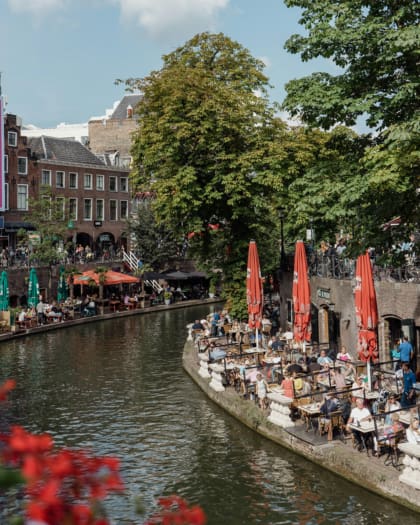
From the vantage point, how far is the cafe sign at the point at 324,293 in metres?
25.8

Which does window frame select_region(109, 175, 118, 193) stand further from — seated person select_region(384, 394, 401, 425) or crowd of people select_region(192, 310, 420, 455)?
seated person select_region(384, 394, 401, 425)

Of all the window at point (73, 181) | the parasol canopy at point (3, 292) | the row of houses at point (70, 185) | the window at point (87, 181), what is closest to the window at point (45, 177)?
the row of houses at point (70, 185)

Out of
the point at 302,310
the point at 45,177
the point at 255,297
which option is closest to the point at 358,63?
the point at 302,310

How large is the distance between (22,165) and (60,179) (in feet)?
16.9

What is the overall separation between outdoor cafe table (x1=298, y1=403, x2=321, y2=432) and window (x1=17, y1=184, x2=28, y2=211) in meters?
43.3

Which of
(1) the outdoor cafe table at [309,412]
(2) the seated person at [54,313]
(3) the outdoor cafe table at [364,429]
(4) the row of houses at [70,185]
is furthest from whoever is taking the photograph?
(4) the row of houses at [70,185]

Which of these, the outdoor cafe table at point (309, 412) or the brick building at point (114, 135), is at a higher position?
the brick building at point (114, 135)

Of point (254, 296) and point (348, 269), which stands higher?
point (348, 269)

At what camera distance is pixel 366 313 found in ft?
53.1

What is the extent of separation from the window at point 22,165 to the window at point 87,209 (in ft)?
27.3

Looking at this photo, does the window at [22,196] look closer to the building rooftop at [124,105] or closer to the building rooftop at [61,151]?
the building rooftop at [61,151]

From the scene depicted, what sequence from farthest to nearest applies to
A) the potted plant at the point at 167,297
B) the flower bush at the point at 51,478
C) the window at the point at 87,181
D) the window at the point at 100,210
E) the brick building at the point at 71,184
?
the window at the point at 100,210 < the window at the point at 87,181 < the brick building at the point at 71,184 < the potted plant at the point at 167,297 < the flower bush at the point at 51,478

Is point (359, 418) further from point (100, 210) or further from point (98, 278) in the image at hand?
point (100, 210)

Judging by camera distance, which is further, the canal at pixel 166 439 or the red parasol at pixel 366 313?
the red parasol at pixel 366 313
